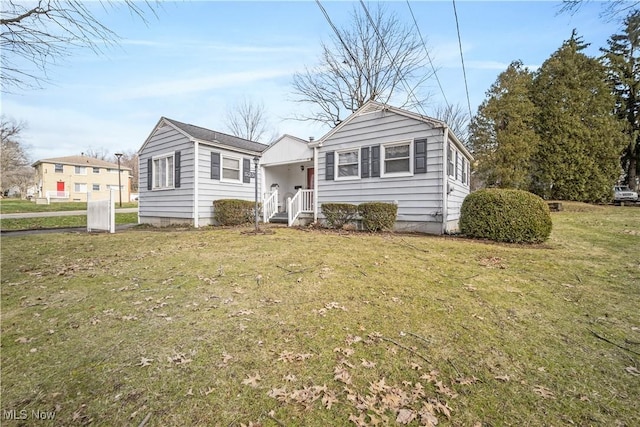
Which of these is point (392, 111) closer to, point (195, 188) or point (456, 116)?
point (195, 188)

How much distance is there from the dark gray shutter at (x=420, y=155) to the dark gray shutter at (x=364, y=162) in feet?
5.42

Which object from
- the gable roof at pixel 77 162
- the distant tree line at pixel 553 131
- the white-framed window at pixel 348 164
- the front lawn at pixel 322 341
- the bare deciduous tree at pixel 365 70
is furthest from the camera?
the gable roof at pixel 77 162

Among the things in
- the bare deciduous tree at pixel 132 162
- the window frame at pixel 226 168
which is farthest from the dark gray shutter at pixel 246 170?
the bare deciduous tree at pixel 132 162

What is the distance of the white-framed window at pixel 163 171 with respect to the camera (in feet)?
40.6

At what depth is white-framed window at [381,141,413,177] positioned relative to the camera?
933 centimetres

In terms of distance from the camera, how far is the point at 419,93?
2042 cm

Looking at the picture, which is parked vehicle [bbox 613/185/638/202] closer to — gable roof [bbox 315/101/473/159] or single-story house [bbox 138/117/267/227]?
gable roof [bbox 315/101/473/159]

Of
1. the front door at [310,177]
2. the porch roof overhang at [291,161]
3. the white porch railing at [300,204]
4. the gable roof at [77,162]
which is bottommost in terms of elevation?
the white porch railing at [300,204]

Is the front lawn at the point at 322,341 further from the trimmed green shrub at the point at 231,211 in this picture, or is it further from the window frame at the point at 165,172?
the window frame at the point at 165,172

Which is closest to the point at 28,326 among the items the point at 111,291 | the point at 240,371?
the point at 111,291

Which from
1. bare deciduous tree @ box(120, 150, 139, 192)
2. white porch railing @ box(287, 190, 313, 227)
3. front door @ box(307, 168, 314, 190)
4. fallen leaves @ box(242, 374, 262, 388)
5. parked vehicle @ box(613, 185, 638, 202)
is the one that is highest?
bare deciduous tree @ box(120, 150, 139, 192)

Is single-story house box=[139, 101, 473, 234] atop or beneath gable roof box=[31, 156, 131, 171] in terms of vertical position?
beneath

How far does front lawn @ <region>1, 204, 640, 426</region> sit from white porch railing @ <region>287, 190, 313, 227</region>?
222 inches

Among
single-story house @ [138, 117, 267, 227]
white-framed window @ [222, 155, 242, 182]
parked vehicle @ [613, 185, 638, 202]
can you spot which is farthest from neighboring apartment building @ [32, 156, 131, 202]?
parked vehicle @ [613, 185, 638, 202]
